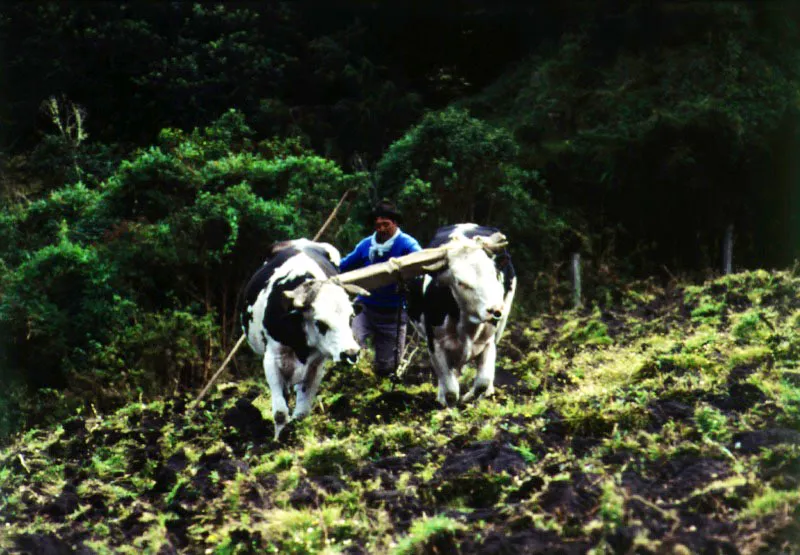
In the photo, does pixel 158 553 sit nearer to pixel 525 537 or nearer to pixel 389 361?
pixel 525 537

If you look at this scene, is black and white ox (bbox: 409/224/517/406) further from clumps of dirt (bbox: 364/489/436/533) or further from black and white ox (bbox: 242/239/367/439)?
clumps of dirt (bbox: 364/489/436/533)

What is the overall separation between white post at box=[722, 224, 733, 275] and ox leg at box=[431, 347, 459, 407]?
1289cm

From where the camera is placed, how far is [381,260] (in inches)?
408

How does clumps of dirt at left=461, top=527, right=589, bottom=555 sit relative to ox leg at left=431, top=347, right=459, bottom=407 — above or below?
above

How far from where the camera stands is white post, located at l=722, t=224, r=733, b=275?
21.3 metres

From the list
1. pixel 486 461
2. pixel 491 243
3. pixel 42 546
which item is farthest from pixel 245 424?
pixel 42 546

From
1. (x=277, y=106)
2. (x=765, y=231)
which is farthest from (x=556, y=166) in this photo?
(x=277, y=106)

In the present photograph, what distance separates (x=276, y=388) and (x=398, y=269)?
145cm

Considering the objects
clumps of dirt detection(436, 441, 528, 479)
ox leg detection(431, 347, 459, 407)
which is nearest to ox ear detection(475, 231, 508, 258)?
ox leg detection(431, 347, 459, 407)

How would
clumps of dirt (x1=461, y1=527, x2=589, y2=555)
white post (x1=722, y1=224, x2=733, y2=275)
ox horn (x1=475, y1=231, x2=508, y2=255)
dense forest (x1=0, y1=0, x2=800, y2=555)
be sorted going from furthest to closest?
white post (x1=722, y1=224, x2=733, y2=275) < ox horn (x1=475, y1=231, x2=508, y2=255) < dense forest (x1=0, y1=0, x2=800, y2=555) < clumps of dirt (x1=461, y1=527, x2=589, y2=555)

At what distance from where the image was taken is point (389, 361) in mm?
11344

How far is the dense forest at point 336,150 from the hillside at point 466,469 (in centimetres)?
328

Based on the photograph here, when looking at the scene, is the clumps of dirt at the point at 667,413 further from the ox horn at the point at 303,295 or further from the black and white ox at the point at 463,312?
the ox horn at the point at 303,295

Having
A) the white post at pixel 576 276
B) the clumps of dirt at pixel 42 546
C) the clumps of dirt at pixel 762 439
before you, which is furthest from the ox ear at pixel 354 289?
the white post at pixel 576 276
